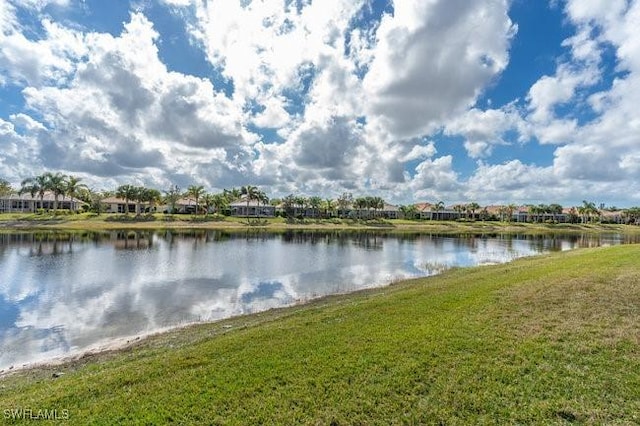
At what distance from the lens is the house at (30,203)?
101m

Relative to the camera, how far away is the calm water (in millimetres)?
17562

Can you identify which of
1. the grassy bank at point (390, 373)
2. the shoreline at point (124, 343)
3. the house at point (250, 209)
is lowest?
the shoreline at point (124, 343)

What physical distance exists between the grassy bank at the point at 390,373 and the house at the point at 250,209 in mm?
110538

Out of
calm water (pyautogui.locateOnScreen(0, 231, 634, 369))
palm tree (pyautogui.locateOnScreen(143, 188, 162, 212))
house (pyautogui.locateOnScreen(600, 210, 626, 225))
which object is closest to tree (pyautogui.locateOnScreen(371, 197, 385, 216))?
palm tree (pyautogui.locateOnScreen(143, 188, 162, 212))

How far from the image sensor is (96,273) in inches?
1193

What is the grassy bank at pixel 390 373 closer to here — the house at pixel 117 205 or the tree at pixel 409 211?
the house at pixel 117 205

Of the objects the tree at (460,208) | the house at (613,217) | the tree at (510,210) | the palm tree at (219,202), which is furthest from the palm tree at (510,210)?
the palm tree at (219,202)

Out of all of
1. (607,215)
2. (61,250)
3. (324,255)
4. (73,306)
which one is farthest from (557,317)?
(607,215)

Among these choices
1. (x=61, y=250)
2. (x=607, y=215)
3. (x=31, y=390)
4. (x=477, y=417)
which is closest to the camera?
(x=477, y=417)

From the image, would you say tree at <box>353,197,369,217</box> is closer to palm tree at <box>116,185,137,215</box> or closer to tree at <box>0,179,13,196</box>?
palm tree at <box>116,185,137,215</box>

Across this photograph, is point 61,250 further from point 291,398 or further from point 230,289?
point 291,398

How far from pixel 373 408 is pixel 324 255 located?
39.0 meters

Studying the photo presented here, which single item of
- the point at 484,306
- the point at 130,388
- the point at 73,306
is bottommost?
the point at 73,306

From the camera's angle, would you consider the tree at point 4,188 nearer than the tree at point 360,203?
Yes
